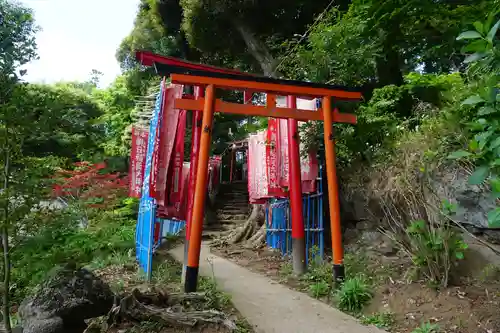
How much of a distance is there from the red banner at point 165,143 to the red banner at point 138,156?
4.72 ft

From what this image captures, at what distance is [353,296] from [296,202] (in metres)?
2.24

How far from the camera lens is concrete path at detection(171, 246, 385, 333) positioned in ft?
13.8

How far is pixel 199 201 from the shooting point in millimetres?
5262

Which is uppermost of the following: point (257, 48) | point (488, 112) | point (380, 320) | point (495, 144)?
point (257, 48)

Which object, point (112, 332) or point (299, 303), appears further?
point (299, 303)

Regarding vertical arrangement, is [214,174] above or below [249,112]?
above

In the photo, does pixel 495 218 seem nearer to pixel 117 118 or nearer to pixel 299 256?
pixel 299 256

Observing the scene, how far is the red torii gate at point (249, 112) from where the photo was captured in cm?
527

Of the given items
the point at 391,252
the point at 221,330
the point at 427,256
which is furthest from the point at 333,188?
the point at 221,330

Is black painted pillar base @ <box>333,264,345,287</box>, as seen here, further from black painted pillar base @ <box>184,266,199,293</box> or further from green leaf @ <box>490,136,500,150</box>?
green leaf @ <box>490,136,500,150</box>

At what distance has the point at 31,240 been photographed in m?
3.35

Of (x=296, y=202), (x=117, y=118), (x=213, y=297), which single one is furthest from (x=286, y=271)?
(x=117, y=118)

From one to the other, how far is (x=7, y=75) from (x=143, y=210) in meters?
4.04

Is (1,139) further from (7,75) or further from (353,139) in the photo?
(353,139)
